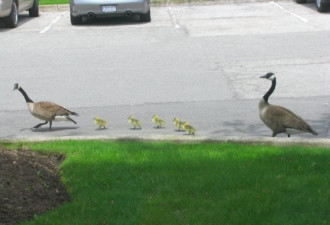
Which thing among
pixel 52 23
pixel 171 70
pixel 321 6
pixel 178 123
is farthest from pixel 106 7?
pixel 178 123

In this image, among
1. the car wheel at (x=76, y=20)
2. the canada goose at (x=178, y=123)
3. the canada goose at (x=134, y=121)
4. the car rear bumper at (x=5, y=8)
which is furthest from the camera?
the car wheel at (x=76, y=20)

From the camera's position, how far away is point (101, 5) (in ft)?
69.6

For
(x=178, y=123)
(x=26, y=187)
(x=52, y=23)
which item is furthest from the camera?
(x=52, y=23)

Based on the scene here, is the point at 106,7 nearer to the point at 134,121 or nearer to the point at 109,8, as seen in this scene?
the point at 109,8

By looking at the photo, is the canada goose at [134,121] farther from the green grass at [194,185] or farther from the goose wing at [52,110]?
the green grass at [194,185]

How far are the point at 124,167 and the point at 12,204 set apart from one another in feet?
4.56

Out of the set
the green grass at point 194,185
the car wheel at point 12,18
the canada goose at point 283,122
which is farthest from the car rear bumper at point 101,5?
the green grass at point 194,185

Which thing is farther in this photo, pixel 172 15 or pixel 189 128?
pixel 172 15

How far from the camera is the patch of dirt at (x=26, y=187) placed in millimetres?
5977

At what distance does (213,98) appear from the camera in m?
12.5

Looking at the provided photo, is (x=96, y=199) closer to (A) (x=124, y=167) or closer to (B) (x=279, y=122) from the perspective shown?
(A) (x=124, y=167)

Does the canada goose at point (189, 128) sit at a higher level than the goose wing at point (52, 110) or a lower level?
higher

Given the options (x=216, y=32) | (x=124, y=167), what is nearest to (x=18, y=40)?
(x=216, y=32)

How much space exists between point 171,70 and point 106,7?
23.1 feet
